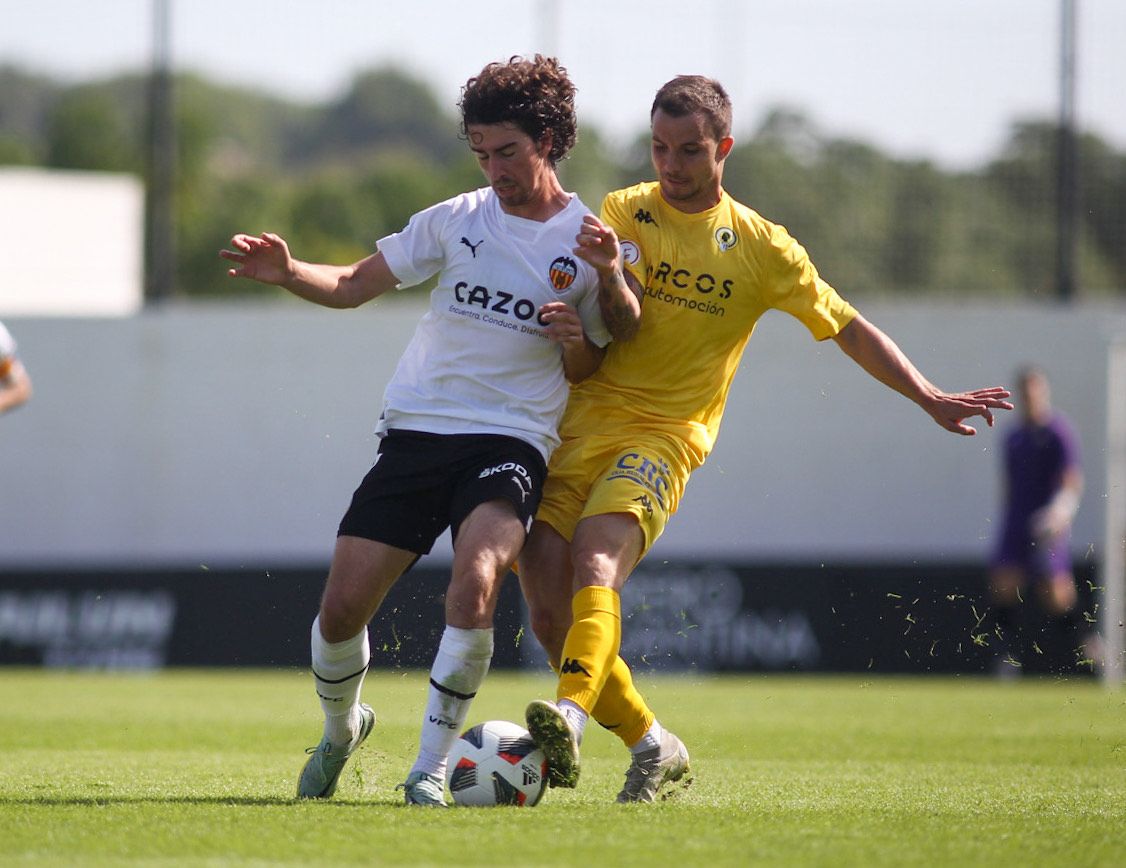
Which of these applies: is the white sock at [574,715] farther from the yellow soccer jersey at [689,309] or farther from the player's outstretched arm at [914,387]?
the player's outstretched arm at [914,387]

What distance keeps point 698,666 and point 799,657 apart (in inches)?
32.2

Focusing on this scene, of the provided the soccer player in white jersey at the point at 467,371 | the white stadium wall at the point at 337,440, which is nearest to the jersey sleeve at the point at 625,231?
the soccer player in white jersey at the point at 467,371

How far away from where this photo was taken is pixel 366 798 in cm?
555

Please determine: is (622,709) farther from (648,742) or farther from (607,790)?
(607,790)

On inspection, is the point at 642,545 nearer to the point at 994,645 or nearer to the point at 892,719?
the point at 892,719

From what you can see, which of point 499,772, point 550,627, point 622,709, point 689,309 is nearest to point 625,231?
point 689,309

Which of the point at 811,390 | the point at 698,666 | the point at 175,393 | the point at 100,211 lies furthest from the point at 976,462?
the point at 100,211

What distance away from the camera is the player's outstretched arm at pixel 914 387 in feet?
18.9

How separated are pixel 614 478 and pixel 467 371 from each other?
599 mm

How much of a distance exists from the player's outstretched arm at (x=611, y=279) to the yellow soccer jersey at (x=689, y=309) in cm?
14

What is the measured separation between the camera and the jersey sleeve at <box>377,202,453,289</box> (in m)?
5.50

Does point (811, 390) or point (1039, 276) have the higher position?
point (1039, 276)

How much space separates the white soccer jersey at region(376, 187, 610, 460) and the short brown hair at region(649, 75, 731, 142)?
1.50 ft

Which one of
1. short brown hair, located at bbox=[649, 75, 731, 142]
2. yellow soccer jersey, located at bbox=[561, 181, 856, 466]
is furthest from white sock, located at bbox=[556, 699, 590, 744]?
short brown hair, located at bbox=[649, 75, 731, 142]
